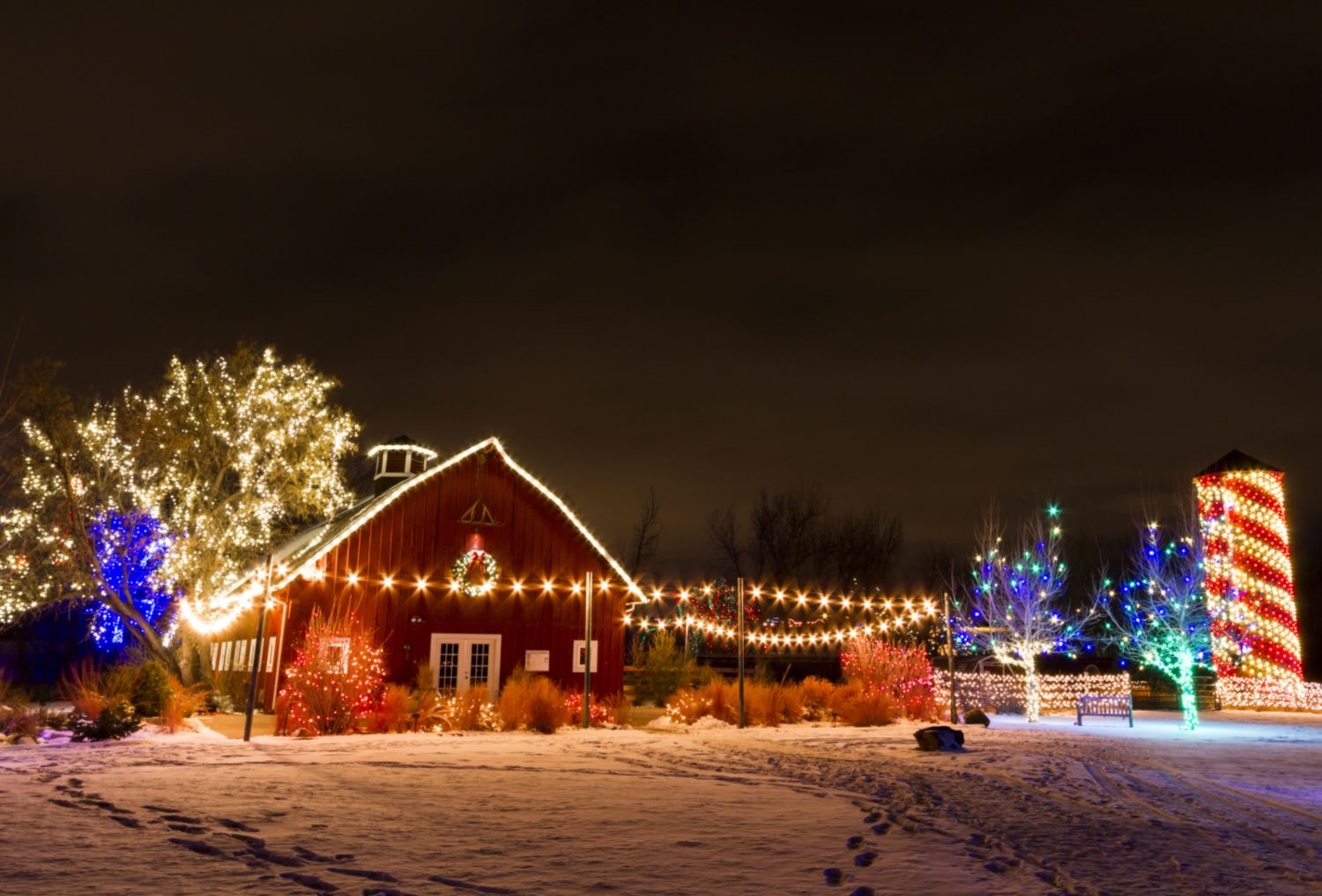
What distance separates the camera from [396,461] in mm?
29812

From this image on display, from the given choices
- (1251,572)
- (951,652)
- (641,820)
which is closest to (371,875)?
(641,820)

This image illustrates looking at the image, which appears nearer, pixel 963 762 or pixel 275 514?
pixel 963 762

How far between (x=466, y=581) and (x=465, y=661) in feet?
6.56

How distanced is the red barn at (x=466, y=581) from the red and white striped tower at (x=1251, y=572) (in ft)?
65.3

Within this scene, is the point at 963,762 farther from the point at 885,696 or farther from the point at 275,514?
the point at 275,514

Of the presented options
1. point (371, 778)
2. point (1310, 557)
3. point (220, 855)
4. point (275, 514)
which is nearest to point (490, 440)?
point (275, 514)

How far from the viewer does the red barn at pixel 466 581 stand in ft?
73.4

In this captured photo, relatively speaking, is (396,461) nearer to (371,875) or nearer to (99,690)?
(99,690)

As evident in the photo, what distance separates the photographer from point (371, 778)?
11.1 m

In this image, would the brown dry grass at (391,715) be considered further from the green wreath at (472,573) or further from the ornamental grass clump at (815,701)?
the ornamental grass clump at (815,701)

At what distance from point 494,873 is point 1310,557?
2185 inches

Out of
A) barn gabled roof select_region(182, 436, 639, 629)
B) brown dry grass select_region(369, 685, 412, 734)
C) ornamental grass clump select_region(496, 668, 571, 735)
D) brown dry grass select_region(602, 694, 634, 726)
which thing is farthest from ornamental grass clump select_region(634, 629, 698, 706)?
brown dry grass select_region(369, 685, 412, 734)

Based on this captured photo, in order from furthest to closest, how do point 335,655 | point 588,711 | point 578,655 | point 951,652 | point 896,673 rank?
point 578,655
point 896,673
point 951,652
point 588,711
point 335,655

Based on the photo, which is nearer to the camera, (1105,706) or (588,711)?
(588,711)
